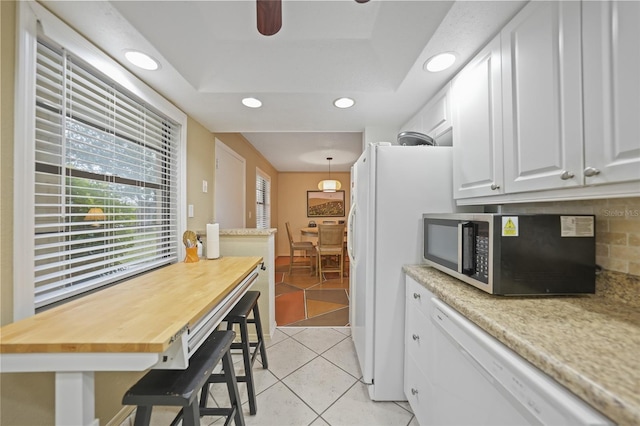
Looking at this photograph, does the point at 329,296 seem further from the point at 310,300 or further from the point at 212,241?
the point at 212,241

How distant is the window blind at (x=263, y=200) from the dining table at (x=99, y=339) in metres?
3.70

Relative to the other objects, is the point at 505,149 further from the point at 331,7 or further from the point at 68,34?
the point at 68,34

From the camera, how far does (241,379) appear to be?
143cm

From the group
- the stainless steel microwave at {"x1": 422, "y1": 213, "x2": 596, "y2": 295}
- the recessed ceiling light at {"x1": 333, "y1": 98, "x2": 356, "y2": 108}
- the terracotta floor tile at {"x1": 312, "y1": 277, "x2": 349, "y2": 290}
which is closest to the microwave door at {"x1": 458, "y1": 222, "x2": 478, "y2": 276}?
the stainless steel microwave at {"x1": 422, "y1": 213, "x2": 596, "y2": 295}

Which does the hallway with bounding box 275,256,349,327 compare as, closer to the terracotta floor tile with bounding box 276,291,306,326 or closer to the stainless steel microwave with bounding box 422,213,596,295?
the terracotta floor tile with bounding box 276,291,306,326

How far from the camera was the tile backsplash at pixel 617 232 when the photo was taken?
89cm

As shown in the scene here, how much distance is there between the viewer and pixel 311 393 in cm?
159

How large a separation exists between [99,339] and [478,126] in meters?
1.85

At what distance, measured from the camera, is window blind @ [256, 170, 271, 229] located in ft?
15.5

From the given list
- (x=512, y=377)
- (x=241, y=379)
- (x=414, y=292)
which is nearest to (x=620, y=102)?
(x=512, y=377)

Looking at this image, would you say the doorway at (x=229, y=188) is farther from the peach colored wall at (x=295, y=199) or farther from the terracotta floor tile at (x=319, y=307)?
the peach colored wall at (x=295, y=199)

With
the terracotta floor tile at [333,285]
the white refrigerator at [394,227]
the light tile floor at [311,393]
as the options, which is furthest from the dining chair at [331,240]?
the white refrigerator at [394,227]

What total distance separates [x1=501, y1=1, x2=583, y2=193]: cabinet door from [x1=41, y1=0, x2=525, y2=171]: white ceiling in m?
0.17

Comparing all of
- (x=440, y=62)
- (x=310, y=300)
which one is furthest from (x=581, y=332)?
(x=310, y=300)
